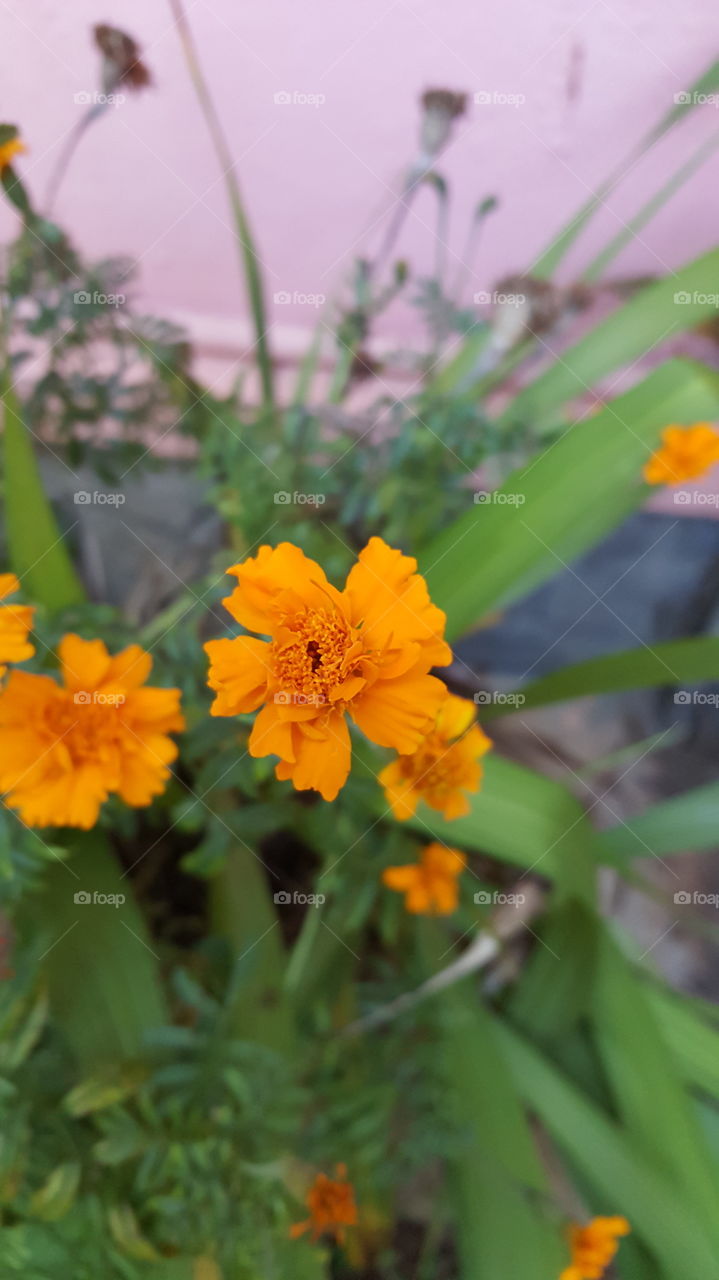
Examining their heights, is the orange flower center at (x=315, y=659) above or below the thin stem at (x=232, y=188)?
below

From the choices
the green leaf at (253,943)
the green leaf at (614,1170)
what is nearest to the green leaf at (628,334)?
the green leaf at (253,943)

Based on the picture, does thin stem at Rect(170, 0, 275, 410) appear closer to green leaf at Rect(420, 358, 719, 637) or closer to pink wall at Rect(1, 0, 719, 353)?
pink wall at Rect(1, 0, 719, 353)

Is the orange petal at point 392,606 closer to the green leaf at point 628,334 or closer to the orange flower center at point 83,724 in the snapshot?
the orange flower center at point 83,724

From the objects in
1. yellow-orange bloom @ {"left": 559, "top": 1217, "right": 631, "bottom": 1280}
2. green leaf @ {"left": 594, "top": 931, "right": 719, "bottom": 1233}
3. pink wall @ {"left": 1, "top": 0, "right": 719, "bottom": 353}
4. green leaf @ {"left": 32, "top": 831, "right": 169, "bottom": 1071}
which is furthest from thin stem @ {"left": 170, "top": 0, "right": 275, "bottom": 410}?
yellow-orange bloom @ {"left": 559, "top": 1217, "right": 631, "bottom": 1280}

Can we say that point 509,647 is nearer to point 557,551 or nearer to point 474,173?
point 557,551

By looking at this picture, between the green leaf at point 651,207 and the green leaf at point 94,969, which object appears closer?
the green leaf at point 94,969

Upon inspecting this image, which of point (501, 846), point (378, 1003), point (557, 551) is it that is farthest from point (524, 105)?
point (378, 1003)
